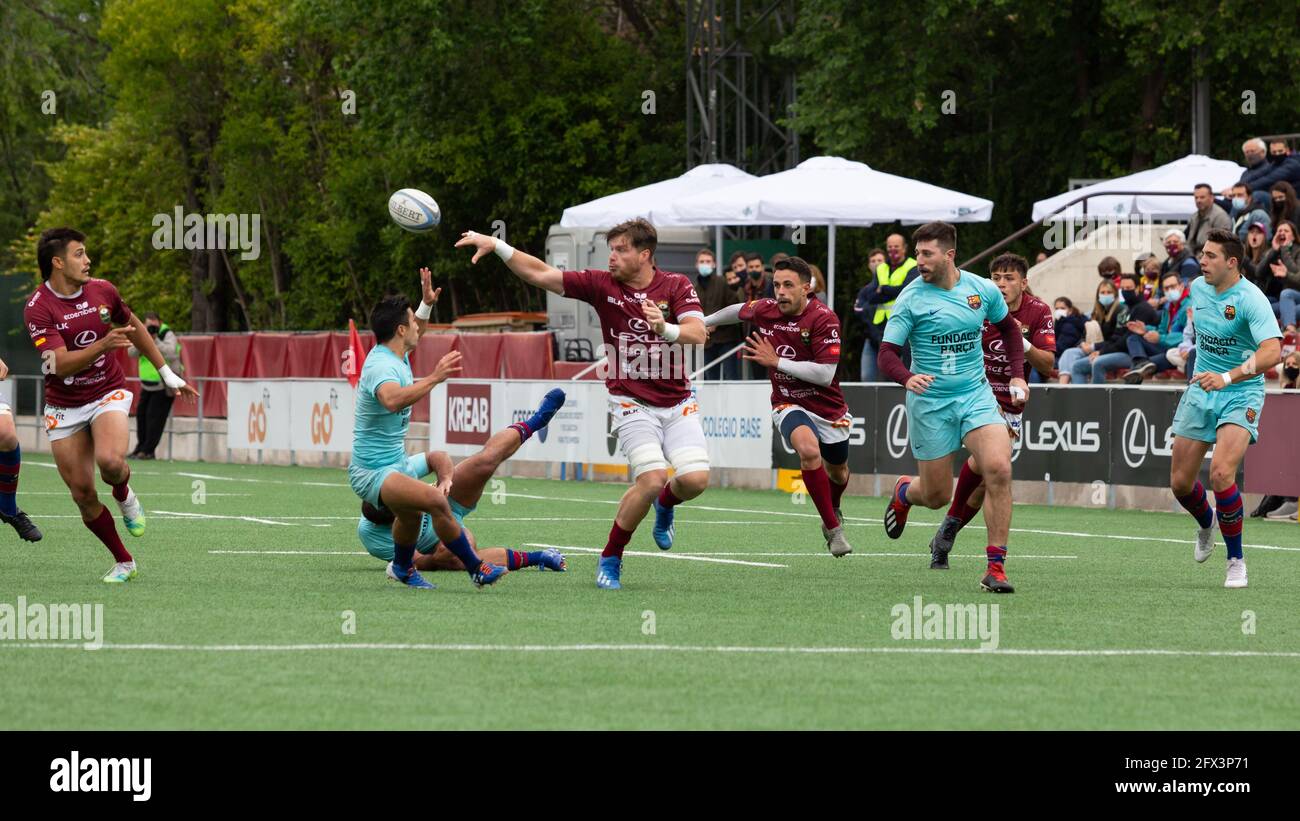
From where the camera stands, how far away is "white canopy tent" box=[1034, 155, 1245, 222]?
97.9 ft

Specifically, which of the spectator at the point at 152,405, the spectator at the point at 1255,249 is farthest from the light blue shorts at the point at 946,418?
the spectator at the point at 152,405

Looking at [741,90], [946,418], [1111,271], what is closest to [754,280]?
[1111,271]

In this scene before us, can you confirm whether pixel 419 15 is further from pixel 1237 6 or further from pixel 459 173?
pixel 1237 6

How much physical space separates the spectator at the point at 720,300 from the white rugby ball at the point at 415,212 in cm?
1305

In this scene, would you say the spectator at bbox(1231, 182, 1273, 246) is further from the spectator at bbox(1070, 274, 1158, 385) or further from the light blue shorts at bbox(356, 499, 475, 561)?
the light blue shorts at bbox(356, 499, 475, 561)

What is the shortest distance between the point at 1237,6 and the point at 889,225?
9.20 metres

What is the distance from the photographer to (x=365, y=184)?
5122cm

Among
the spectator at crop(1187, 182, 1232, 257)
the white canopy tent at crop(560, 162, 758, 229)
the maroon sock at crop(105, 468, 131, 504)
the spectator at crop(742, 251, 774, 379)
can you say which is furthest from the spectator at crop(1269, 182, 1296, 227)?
the maroon sock at crop(105, 468, 131, 504)

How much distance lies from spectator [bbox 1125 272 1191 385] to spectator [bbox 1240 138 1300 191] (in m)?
1.55

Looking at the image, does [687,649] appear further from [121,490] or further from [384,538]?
[121,490]

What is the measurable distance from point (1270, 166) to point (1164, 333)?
7.83 feet

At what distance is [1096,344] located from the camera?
25.3 meters

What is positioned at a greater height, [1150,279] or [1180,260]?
[1180,260]
